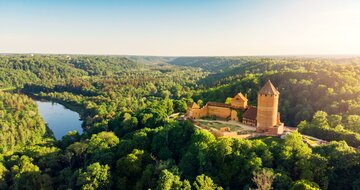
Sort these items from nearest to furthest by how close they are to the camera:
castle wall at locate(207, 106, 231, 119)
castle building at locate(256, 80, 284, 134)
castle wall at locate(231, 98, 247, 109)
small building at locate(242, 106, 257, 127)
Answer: castle building at locate(256, 80, 284, 134) < small building at locate(242, 106, 257, 127) < castle wall at locate(231, 98, 247, 109) < castle wall at locate(207, 106, 231, 119)

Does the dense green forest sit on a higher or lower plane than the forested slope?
higher

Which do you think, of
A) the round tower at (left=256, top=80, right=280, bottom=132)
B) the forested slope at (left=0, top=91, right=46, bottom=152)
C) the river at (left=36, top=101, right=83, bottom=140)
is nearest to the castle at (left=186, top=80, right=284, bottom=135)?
the round tower at (left=256, top=80, right=280, bottom=132)

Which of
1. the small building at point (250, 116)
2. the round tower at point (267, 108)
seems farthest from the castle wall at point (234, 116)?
the round tower at point (267, 108)

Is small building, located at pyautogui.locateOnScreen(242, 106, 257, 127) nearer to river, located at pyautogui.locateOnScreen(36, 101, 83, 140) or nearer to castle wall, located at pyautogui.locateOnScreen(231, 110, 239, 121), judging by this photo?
castle wall, located at pyautogui.locateOnScreen(231, 110, 239, 121)

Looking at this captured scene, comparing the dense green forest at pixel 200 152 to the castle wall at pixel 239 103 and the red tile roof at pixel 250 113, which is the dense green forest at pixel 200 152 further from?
the castle wall at pixel 239 103

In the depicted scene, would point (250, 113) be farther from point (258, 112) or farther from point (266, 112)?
point (266, 112)

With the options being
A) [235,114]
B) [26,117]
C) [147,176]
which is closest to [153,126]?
[235,114]

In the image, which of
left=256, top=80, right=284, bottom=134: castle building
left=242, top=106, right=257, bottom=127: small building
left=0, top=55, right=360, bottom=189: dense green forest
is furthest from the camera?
left=242, top=106, right=257, bottom=127: small building
